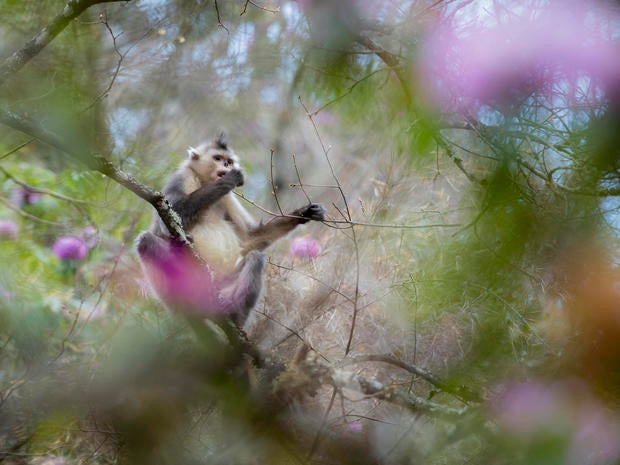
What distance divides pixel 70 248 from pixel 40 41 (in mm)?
1685

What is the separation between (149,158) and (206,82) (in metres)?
0.67

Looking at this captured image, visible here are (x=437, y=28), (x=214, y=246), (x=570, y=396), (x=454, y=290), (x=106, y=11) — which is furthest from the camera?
(x=214, y=246)

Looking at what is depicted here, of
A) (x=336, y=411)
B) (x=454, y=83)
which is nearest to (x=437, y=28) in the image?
(x=454, y=83)

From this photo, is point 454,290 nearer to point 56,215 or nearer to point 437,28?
point 437,28

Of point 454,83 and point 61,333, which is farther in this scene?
point 61,333

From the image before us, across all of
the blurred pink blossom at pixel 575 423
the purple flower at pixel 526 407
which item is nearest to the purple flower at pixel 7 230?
the purple flower at pixel 526 407

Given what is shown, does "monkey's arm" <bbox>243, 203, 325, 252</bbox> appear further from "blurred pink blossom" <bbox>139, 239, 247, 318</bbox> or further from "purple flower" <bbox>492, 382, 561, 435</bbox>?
"purple flower" <bbox>492, 382, 561, 435</bbox>

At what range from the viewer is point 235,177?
12.2ft

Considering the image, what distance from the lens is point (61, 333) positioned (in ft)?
12.1

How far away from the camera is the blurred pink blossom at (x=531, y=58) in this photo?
1.44 m

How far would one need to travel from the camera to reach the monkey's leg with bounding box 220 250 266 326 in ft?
11.9

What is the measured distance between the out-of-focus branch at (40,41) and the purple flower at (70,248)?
1551 mm

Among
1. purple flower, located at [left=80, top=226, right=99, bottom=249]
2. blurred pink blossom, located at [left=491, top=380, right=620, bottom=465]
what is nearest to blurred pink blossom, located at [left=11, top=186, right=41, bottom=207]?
purple flower, located at [left=80, top=226, right=99, bottom=249]

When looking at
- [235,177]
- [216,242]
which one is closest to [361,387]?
[235,177]
